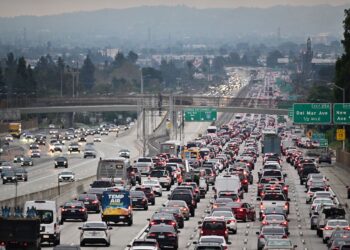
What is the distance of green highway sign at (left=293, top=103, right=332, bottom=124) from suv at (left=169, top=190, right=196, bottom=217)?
3273 cm

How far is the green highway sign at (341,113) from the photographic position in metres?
108

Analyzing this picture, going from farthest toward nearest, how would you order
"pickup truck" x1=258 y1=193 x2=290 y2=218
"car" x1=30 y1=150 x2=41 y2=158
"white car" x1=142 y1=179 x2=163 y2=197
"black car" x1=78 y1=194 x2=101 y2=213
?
"car" x1=30 y1=150 x2=41 y2=158
"white car" x1=142 y1=179 x2=163 y2=197
"black car" x1=78 y1=194 x2=101 y2=213
"pickup truck" x1=258 y1=193 x2=290 y2=218

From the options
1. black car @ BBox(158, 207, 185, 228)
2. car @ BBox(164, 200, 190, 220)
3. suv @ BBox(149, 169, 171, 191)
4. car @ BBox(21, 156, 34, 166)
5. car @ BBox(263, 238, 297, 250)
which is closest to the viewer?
car @ BBox(263, 238, 297, 250)

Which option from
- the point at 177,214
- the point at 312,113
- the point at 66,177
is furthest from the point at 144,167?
the point at 177,214

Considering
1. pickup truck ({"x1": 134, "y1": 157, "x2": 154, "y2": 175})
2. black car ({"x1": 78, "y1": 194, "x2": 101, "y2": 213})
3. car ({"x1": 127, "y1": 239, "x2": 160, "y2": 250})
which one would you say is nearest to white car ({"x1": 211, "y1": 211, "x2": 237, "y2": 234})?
black car ({"x1": 78, "y1": 194, "x2": 101, "y2": 213})

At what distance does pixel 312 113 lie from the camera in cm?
10975

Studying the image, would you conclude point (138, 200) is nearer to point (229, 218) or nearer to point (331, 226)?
point (229, 218)

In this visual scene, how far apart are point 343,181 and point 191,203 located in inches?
1421

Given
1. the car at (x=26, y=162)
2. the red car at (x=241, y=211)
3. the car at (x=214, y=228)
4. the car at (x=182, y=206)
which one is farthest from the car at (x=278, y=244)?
the car at (x=26, y=162)

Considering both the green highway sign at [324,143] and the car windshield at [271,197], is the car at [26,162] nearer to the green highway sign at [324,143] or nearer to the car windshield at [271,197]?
the green highway sign at [324,143]

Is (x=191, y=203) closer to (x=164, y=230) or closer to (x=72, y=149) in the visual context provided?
(x=164, y=230)

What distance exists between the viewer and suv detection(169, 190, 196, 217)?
74500 mm

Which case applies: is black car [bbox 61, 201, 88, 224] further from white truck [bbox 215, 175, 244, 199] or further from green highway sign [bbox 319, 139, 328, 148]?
green highway sign [bbox 319, 139, 328, 148]

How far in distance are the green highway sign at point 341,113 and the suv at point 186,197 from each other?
32.5 m
